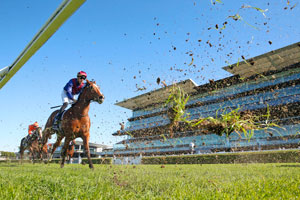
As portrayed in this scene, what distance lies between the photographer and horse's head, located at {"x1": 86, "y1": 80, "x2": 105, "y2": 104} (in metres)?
6.30

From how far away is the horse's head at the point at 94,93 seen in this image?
248 inches

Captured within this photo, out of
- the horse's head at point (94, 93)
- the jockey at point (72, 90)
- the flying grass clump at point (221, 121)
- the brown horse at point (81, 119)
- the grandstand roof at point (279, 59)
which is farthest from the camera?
the grandstand roof at point (279, 59)

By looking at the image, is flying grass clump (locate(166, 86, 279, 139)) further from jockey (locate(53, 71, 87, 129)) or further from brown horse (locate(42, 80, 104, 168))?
jockey (locate(53, 71, 87, 129))

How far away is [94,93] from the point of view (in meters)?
6.41

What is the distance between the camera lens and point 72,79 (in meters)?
7.21

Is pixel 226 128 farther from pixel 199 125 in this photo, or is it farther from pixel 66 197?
pixel 66 197

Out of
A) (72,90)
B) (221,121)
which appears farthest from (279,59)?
(221,121)

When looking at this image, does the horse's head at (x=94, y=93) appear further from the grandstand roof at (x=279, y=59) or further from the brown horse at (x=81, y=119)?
the grandstand roof at (x=279, y=59)

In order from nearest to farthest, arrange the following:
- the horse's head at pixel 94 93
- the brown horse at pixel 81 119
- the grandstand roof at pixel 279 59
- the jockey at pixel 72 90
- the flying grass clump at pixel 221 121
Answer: the flying grass clump at pixel 221 121 → the horse's head at pixel 94 93 → the brown horse at pixel 81 119 → the jockey at pixel 72 90 → the grandstand roof at pixel 279 59

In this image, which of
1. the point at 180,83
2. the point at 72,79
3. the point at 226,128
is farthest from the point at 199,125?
the point at 72,79

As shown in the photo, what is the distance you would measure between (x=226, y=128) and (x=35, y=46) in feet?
10.8

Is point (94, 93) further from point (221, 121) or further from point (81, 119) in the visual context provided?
point (221, 121)

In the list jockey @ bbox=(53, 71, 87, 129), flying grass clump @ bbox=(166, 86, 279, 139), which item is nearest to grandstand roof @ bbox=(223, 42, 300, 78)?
jockey @ bbox=(53, 71, 87, 129)

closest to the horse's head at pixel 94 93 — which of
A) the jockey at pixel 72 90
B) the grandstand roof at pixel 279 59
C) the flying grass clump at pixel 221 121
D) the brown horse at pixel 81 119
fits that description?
the brown horse at pixel 81 119
